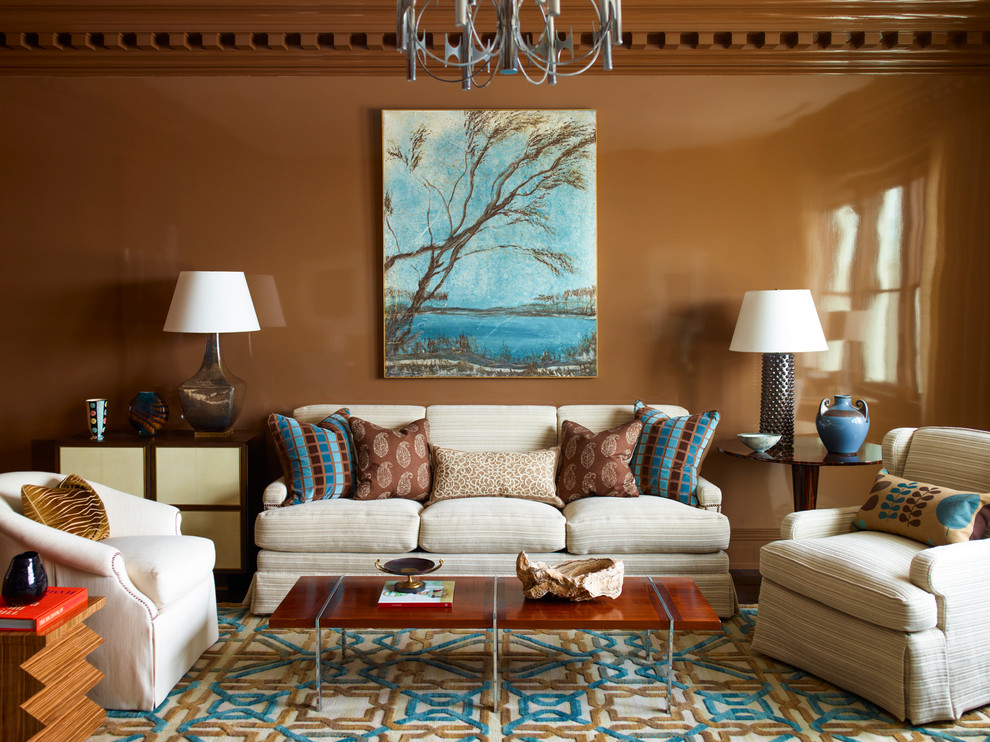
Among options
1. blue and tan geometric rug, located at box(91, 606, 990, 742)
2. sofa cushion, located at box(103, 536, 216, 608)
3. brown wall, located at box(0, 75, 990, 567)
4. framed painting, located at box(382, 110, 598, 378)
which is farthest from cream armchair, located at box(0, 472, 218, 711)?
framed painting, located at box(382, 110, 598, 378)

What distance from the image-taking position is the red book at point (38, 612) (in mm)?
2408

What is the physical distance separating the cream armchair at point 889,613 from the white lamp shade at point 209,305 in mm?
2808

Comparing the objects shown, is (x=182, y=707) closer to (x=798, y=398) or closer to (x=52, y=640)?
(x=52, y=640)

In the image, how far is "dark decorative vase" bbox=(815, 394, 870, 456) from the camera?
12.9 feet

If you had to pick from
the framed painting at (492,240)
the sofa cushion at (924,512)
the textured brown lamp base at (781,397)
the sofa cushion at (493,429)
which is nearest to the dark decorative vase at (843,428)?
the textured brown lamp base at (781,397)

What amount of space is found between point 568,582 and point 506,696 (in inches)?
19.1

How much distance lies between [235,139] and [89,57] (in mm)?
920

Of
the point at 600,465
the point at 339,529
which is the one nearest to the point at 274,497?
the point at 339,529

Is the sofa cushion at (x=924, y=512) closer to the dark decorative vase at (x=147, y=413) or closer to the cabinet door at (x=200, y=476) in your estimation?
the cabinet door at (x=200, y=476)

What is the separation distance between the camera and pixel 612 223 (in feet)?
15.1

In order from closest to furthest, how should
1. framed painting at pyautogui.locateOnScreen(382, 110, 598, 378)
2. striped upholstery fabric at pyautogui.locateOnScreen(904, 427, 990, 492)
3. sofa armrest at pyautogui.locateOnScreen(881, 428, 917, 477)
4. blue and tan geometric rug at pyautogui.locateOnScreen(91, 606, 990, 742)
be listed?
blue and tan geometric rug at pyautogui.locateOnScreen(91, 606, 990, 742)
striped upholstery fabric at pyautogui.locateOnScreen(904, 427, 990, 492)
sofa armrest at pyautogui.locateOnScreen(881, 428, 917, 477)
framed painting at pyautogui.locateOnScreen(382, 110, 598, 378)

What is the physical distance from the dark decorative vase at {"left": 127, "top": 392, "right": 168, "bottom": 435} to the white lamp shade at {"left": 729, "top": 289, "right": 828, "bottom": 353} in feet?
10.1

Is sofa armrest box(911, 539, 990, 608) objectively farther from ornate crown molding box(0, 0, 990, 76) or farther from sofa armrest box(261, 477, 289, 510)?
ornate crown molding box(0, 0, 990, 76)

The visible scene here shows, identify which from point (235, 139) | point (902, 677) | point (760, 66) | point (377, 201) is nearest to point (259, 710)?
point (902, 677)
